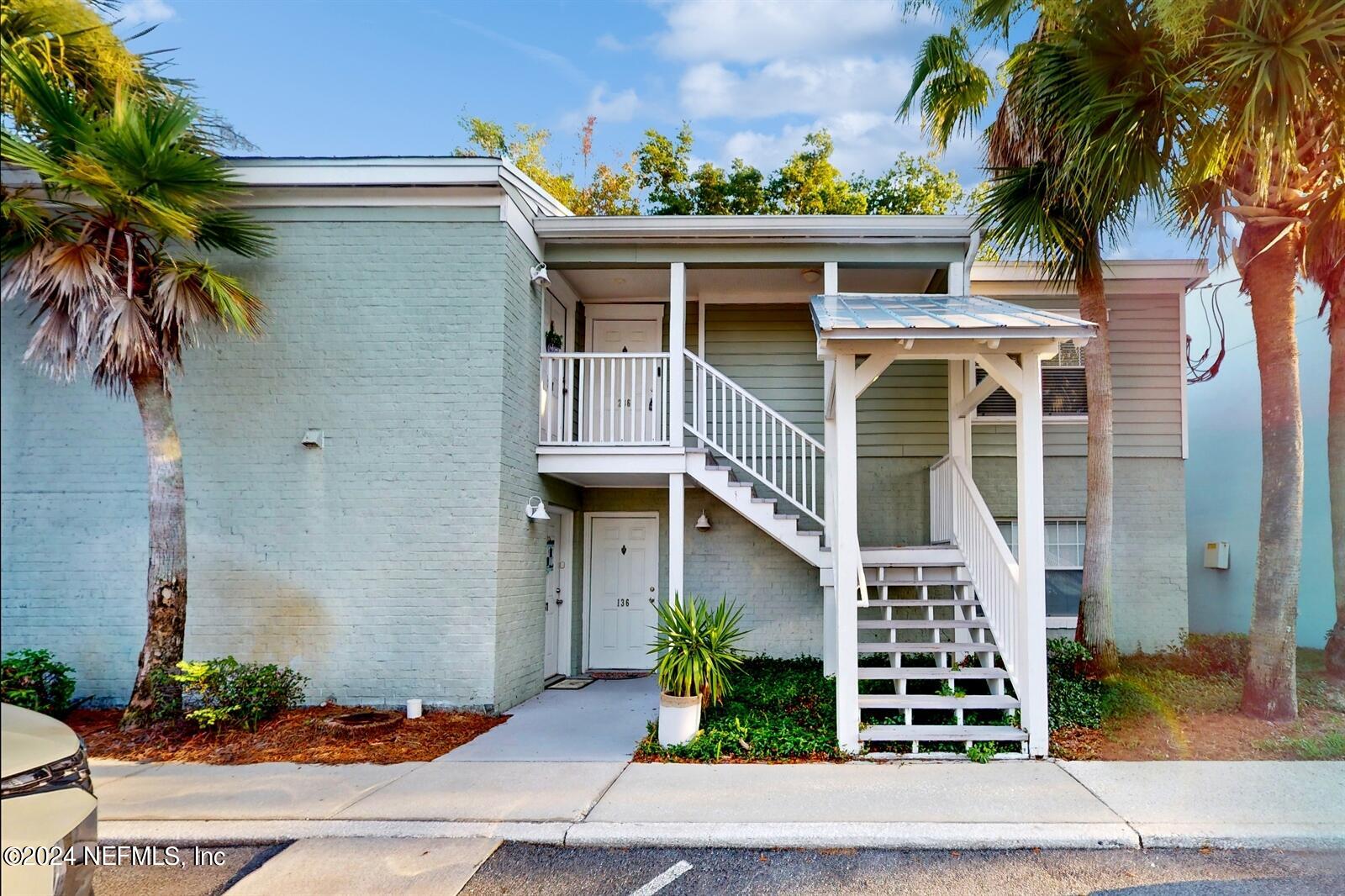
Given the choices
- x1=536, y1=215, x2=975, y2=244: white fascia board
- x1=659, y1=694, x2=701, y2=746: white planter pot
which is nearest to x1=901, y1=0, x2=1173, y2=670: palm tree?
x1=536, y1=215, x2=975, y2=244: white fascia board

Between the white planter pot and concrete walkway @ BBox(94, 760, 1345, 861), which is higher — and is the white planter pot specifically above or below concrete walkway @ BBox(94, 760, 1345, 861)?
above

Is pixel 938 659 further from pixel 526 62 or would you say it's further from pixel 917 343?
pixel 526 62

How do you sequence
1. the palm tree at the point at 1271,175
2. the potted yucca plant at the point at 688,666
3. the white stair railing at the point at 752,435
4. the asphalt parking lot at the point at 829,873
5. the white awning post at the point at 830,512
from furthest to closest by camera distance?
the white stair railing at the point at 752,435
the white awning post at the point at 830,512
the potted yucca plant at the point at 688,666
the palm tree at the point at 1271,175
the asphalt parking lot at the point at 829,873

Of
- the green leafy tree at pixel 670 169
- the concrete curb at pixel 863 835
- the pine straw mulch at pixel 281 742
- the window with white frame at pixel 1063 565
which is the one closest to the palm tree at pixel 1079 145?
the window with white frame at pixel 1063 565

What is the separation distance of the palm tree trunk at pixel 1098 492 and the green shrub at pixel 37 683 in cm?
→ 972

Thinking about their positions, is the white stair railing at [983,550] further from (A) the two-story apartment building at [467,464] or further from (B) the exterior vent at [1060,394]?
(B) the exterior vent at [1060,394]

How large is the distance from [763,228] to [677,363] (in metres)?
1.79

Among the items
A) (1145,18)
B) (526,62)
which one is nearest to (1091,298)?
(1145,18)

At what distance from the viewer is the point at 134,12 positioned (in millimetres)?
6973

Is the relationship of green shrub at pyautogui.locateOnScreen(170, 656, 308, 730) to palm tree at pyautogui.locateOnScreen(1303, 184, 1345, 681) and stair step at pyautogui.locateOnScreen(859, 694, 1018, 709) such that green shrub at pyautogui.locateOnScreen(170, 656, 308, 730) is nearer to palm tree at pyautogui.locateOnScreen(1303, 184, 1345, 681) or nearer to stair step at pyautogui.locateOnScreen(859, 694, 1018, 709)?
stair step at pyautogui.locateOnScreen(859, 694, 1018, 709)

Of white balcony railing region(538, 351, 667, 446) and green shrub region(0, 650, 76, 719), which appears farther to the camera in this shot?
white balcony railing region(538, 351, 667, 446)

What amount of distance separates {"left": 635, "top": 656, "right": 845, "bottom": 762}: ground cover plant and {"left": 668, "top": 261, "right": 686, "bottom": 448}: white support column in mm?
2735

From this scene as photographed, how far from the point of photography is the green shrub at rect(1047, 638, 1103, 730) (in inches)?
258

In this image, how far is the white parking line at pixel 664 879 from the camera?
3905 mm
